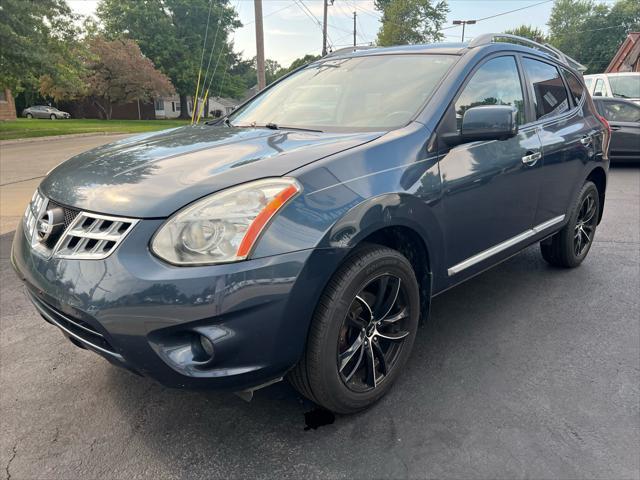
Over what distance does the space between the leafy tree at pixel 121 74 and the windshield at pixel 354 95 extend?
132ft

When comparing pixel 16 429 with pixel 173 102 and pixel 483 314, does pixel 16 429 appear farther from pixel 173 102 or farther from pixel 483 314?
pixel 173 102

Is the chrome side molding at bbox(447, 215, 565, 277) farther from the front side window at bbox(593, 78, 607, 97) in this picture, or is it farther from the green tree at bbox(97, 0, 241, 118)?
the green tree at bbox(97, 0, 241, 118)

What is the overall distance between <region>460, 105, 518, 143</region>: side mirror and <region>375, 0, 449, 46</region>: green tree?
178 ft

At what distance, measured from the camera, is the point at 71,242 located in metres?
1.97

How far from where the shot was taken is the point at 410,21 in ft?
177

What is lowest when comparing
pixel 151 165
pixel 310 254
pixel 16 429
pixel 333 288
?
pixel 16 429

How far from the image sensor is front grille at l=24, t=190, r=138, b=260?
1.86m

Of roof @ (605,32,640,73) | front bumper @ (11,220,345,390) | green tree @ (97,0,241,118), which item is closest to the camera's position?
front bumper @ (11,220,345,390)

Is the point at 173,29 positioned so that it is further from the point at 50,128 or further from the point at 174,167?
the point at 174,167

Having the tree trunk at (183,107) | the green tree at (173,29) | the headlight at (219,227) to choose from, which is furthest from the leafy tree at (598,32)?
the headlight at (219,227)

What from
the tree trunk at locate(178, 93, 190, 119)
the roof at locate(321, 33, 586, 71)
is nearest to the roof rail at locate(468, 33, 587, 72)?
the roof at locate(321, 33, 586, 71)

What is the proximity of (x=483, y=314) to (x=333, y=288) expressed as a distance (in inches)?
71.7

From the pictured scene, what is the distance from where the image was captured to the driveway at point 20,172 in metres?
6.41

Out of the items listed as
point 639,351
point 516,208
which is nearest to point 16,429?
Answer: point 516,208
